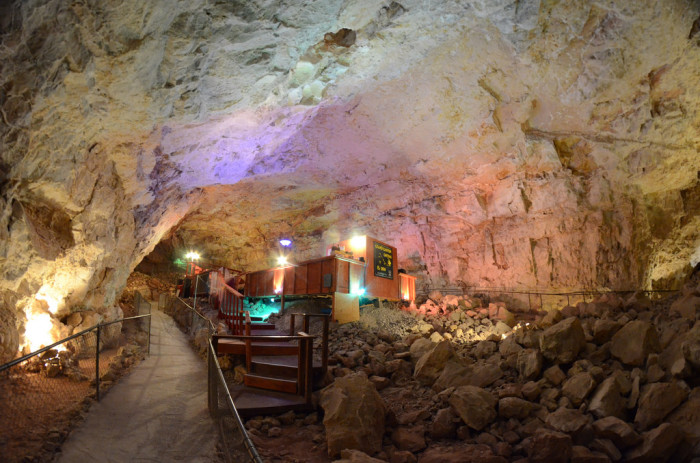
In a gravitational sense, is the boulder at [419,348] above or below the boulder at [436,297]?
below

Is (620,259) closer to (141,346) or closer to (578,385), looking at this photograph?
(578,385)

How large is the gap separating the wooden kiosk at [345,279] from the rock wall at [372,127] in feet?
8.38

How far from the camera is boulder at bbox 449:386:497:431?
537cm

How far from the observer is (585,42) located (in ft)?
26.2

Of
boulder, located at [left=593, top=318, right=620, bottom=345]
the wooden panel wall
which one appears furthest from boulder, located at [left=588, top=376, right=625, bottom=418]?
the wooden panel wall

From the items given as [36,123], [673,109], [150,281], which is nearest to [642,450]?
[673,109]

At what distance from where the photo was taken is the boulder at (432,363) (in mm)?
7021

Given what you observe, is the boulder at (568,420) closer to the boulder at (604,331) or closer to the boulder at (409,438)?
the boulder at (409,438)

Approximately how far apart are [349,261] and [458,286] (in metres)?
5.47

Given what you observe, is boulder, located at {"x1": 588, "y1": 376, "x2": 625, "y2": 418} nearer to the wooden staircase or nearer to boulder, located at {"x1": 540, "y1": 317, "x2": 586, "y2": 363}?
boulder, located at {"x1": 540, "y1": 317, "x2": 586, "y2": 363}

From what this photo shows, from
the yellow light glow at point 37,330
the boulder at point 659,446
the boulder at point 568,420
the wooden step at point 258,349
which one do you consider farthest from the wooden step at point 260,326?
the boulder at point 659,446

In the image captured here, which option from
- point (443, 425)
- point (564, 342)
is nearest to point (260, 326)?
point (443, 425)

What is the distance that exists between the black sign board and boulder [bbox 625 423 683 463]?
9354 millimetres

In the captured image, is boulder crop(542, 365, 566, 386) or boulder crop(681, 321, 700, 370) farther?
boulder crop(542, 365, 566, 386)
